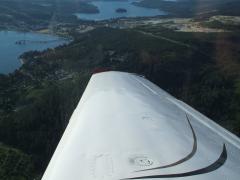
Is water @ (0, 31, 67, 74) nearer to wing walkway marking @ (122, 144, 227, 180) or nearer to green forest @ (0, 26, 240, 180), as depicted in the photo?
green forest @ (0, 26, 240, 180)

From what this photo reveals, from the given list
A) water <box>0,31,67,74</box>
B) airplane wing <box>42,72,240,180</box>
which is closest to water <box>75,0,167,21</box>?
water <box>0,31,67,74</box>

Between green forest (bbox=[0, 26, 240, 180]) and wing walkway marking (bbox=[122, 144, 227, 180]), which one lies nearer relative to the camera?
wing walkway marking (bbox=[122, 144, 227, 180])

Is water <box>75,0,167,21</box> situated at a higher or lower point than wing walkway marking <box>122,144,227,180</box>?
lower

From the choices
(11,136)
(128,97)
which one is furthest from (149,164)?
(11,136)

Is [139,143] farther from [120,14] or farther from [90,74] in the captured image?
[120,14]

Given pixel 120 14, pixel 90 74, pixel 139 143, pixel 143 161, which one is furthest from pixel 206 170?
pixel 120 14

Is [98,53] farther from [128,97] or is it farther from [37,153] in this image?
[128,97]

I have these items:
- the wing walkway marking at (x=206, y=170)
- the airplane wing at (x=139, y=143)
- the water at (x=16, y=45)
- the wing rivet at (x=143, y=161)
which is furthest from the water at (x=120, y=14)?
the wing rivet at (x=143, y=161)
